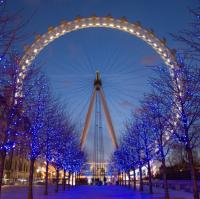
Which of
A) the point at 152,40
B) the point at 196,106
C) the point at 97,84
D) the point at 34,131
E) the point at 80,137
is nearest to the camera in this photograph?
the point at 196,106

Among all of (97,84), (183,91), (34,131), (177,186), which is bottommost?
(177,186)

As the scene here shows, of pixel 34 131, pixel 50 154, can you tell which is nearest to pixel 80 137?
pixel 50 154

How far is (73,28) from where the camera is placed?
3738cm

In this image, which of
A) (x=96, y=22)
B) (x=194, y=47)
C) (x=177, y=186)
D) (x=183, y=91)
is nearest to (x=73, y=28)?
(x=96, y=22)

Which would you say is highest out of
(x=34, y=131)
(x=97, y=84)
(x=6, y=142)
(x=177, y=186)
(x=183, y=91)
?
(x=97, y=84)

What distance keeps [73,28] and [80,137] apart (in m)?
23.2

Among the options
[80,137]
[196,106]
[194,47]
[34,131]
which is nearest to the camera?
[194,47]

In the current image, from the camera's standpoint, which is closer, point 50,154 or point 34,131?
point 34,131

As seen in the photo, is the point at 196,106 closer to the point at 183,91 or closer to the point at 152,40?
the point at 183,91

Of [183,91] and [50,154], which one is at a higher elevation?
Answer: [183,91]

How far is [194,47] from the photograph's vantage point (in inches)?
427

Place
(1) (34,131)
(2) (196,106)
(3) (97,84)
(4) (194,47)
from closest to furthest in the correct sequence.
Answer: (4) (194,47) < (2) (196,106) < (1) (34,131) < (3) (97,84)

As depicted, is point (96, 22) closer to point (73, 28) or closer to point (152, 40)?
point (73, 28)

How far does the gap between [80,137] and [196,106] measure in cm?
4005
